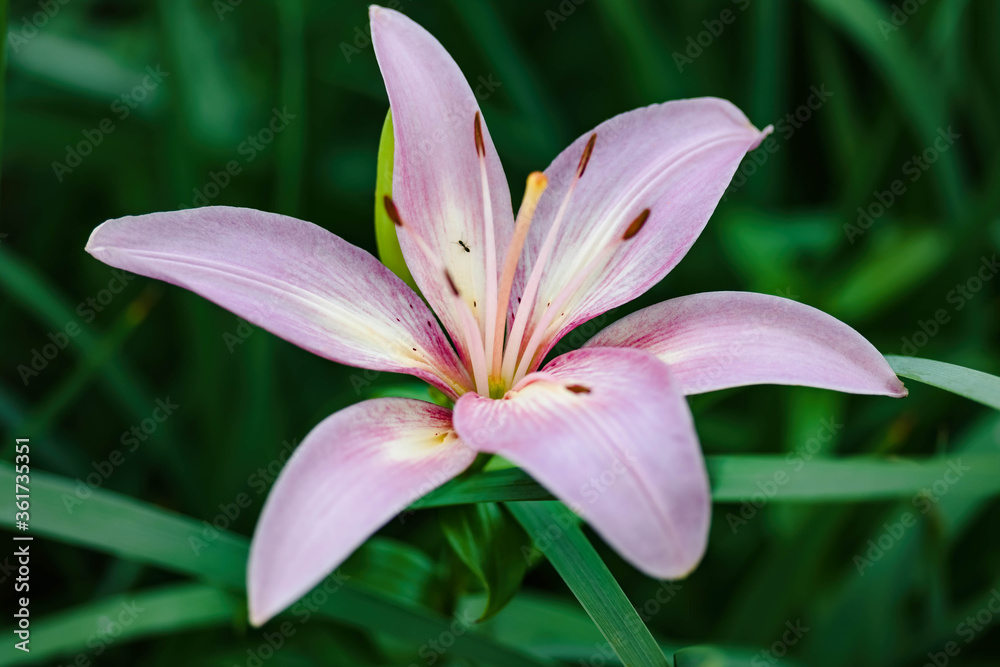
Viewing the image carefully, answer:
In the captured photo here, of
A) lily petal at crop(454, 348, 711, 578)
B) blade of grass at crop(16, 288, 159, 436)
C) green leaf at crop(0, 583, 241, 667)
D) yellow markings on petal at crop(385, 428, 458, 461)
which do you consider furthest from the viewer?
blade of grass at crop(16, 288, 159, 436)

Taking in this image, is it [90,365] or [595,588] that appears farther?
[90,365]

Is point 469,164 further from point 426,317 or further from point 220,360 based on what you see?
point 220,360

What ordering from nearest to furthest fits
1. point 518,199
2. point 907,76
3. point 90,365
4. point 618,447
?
point 618,447, point 90,365, point 907,76, point 518,199

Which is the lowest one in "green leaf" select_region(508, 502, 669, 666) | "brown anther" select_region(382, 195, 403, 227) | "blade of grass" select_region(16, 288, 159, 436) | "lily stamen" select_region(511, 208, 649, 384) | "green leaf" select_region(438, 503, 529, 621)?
"blade of grass" select_region(16, 288, 159, 436)

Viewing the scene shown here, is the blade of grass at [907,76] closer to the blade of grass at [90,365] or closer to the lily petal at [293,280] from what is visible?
the lily petal at [293,280]

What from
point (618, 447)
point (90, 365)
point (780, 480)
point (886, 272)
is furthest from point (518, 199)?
point (618, 447)

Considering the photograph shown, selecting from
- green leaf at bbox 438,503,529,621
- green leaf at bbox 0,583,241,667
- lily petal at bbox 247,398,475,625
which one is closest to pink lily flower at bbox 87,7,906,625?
lily petal at bbox 247,398,475,625

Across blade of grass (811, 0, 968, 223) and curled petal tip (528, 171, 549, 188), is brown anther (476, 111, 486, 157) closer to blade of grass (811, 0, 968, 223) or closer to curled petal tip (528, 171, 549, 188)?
curled petal tip (528, 171, 549, 188)

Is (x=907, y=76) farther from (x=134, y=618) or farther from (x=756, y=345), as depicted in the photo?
(x=134, y=618)
